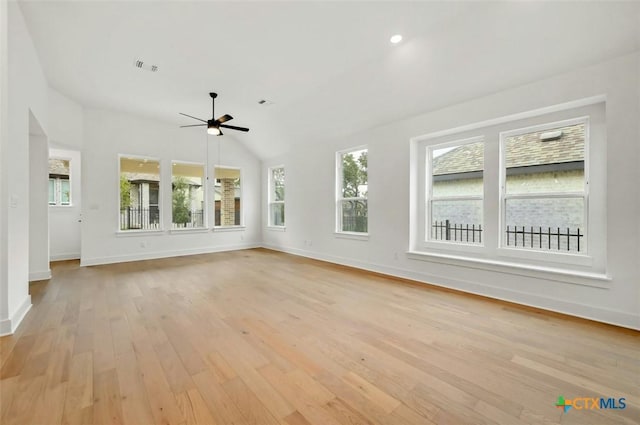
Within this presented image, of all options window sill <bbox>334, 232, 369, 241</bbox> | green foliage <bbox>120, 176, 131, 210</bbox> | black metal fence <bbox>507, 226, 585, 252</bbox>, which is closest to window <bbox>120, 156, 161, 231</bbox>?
green foliage <bbox>120, 176, 131, 210</bbox>

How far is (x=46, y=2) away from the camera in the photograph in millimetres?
2768

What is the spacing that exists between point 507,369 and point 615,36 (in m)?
3.17

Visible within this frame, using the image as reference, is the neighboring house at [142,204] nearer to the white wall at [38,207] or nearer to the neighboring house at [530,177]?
the white wall at [38,207]

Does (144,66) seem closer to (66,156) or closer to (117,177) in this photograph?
(117,177)

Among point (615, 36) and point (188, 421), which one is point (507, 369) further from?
point (615, 36)

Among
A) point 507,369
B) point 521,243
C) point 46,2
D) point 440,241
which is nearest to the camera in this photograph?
point 507,369

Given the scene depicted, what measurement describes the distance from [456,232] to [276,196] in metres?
5.08

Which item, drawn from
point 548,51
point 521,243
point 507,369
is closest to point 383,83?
point 548,51

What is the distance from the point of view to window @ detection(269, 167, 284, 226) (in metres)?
7.63

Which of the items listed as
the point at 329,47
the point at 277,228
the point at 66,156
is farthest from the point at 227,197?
the point at 329,47

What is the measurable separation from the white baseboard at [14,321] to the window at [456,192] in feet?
16.7

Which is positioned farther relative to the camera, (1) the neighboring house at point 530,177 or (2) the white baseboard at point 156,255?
(2) the white baseboard at point 156,255

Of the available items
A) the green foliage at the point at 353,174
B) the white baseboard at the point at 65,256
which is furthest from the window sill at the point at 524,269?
the white baseboard at the point at 65,256

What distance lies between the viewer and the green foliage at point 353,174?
536cm
